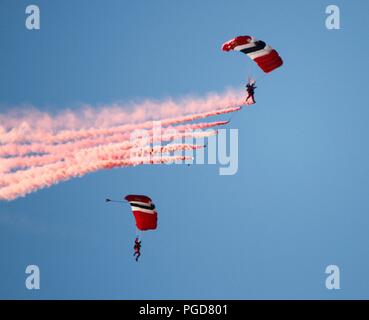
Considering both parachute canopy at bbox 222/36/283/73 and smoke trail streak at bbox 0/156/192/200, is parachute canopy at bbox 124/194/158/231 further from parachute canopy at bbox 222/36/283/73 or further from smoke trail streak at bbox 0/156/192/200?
parachute canopy at bbox 222/36/283/73

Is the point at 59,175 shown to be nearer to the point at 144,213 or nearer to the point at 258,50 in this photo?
the point at 144,213

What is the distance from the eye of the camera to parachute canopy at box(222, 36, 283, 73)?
133 feet

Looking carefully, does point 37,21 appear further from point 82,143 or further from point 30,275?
point 30,275

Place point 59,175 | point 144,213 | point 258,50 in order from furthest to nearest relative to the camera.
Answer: point 59,175 → point 144,213 → point 258,50

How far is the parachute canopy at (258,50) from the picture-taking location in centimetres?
4050

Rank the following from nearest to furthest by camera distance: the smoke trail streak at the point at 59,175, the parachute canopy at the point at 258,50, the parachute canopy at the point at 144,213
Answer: the parachute canopy at the point at 258,50, the parachute canopy at the point at 144,213, the smoke trail streak at the point at 59,175

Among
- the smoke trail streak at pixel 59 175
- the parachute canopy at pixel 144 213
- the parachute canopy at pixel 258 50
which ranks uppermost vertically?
the parachute canopy at pixel 258 50

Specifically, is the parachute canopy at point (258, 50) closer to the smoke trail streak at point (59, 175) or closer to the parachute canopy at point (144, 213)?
the smoke trail streak at point (59, 175)

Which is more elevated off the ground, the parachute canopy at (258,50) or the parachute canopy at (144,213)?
the parachute canopy at (258,50)

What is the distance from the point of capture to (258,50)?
4112 centimetres

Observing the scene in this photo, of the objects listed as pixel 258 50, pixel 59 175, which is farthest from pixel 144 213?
pixel 258 50

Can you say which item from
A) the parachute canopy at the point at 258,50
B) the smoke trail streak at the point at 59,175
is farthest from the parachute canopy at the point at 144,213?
the parachute canopy at the point at 258,50
